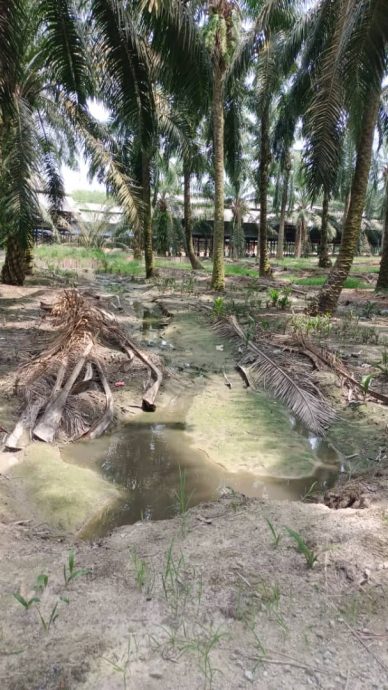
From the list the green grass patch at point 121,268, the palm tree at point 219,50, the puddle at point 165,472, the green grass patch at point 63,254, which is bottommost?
the puddle at point 165,472

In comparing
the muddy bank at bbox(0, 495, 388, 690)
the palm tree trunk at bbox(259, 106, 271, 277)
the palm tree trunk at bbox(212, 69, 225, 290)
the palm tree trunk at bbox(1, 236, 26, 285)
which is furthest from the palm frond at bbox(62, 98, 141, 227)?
the palm tree trunk at bbox(259, 106, 271, 277)

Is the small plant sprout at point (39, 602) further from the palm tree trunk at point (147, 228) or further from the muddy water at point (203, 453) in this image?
the palm tree trunk at point (147, 228)

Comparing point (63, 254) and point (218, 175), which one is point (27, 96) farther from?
point (63, 254)

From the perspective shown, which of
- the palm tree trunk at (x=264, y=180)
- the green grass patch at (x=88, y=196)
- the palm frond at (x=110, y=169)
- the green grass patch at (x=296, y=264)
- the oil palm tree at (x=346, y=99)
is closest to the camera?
the oil palm tree at (x=346, y=99)

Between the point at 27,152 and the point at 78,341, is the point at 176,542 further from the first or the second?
the point at 27,152

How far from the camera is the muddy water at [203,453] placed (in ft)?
13.5

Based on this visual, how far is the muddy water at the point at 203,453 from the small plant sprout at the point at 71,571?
2.53 ft

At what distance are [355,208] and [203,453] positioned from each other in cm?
665

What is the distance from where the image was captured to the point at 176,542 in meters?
2.88

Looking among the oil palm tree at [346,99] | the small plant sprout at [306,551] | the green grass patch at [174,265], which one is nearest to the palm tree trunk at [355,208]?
the oil palm tree at [346,99]

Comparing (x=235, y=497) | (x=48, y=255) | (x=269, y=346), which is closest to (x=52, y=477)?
(x=235, y=497)

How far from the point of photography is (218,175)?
41.7 ft

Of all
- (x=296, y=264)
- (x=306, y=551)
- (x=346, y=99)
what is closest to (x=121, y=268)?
(x=296, y=264)

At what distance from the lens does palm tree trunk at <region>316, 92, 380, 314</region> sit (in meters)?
9.18
